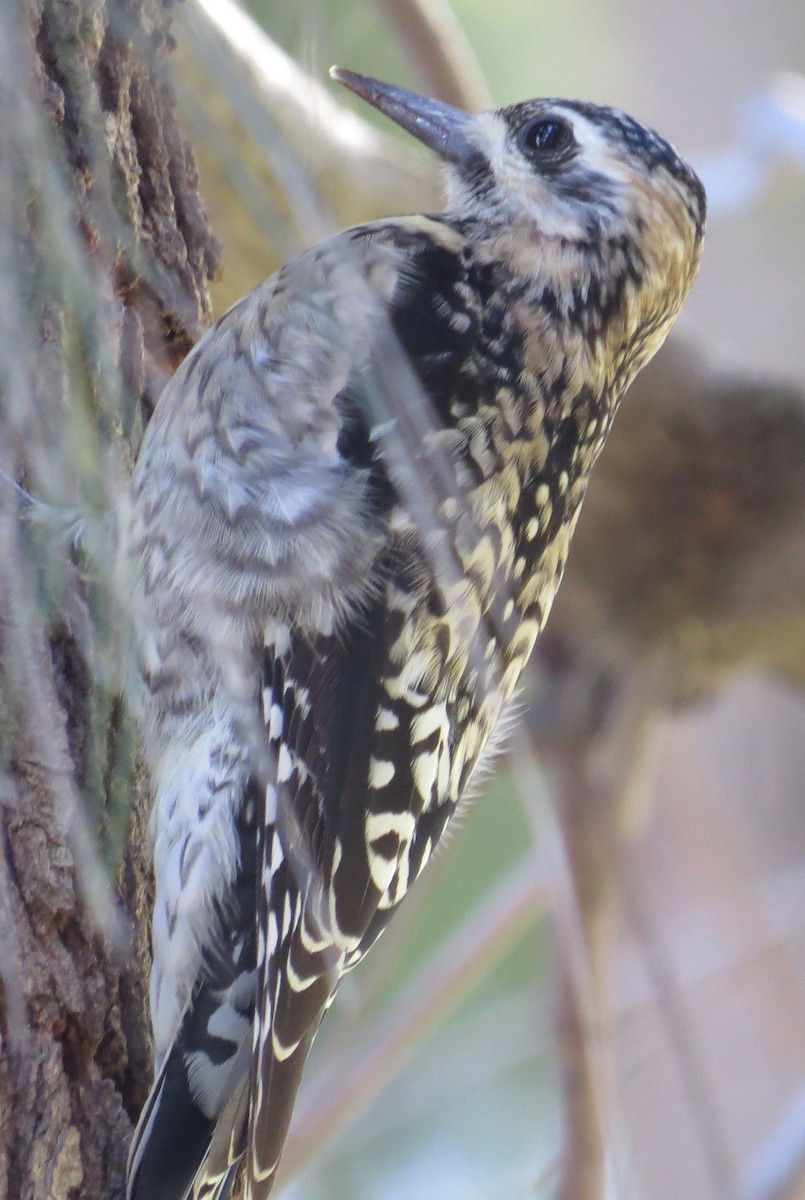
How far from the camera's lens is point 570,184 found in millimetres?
2201

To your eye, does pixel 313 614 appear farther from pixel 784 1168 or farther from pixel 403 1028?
pixel 784 1168

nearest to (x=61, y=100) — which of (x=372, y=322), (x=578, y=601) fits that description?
(x=372, y=322)

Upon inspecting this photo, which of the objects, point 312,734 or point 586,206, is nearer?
point 312,734

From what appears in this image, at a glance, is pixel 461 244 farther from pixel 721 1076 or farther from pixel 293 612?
pixel 721 1076

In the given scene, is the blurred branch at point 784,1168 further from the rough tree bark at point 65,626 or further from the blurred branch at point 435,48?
the blurred branch at point 435,48

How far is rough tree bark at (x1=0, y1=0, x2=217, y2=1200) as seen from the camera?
4.70 ft

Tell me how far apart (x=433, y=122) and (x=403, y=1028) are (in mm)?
1795

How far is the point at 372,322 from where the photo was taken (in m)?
1.83

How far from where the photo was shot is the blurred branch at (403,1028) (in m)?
2.91

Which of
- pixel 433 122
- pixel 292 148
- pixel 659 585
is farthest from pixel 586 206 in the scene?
pixel 659 585

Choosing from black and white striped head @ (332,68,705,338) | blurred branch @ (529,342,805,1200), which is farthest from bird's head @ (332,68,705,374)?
blurred branch @ (529,342,805,1200)

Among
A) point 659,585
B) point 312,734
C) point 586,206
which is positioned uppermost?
point 586,206

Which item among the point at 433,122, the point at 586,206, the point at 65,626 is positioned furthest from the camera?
the point at 433,122

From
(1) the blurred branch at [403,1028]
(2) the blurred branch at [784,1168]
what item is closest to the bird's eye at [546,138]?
(1) the blurred branch at [403,1028]
